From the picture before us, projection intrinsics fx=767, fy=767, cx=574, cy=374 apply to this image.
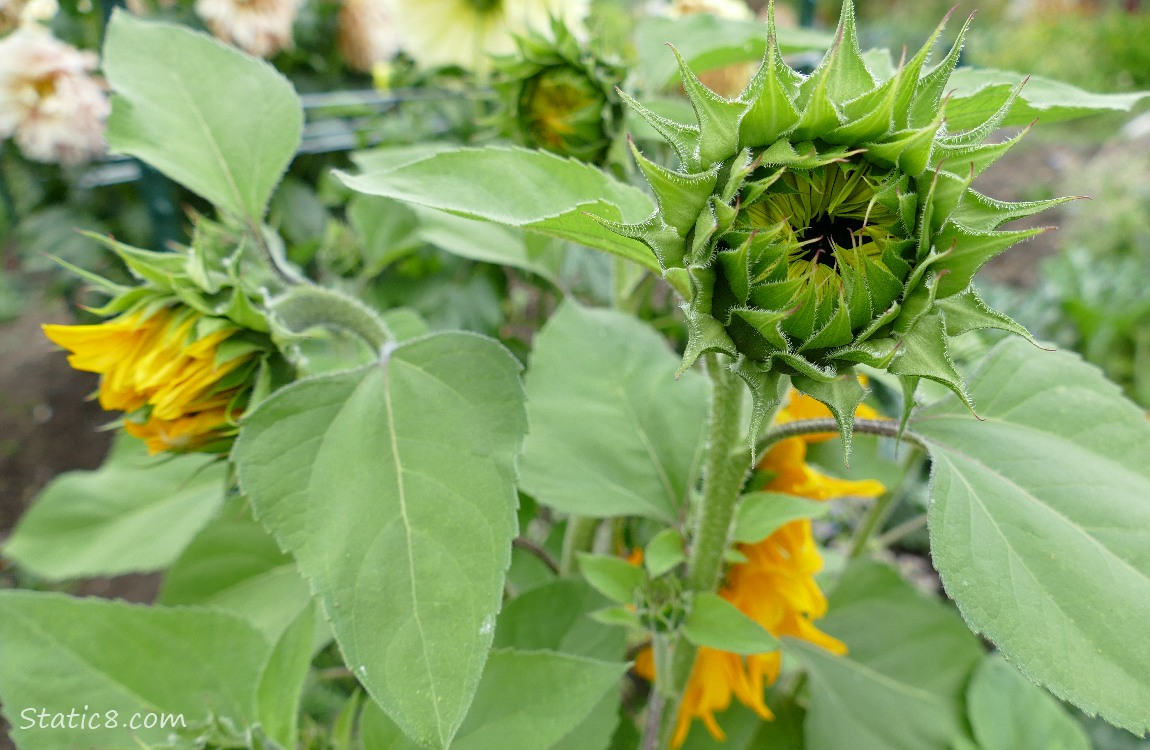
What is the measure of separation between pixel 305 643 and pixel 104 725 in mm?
129

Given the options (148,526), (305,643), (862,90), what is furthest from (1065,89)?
(148,526)

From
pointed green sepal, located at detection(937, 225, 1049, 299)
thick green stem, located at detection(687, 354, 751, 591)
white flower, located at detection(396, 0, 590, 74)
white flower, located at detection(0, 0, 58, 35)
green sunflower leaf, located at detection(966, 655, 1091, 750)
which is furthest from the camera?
white flower, located at detection(0, 0, 58, 35)

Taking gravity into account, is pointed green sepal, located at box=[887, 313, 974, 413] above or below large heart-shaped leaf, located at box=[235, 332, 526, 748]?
above

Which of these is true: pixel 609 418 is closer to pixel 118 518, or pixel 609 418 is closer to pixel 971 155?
pixel 971 155

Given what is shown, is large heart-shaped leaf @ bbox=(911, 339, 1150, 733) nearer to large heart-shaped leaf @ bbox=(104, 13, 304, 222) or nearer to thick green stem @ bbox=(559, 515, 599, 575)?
thick green stem @ bbox=(559, 515, 599, 575)

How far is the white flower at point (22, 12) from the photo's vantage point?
1.09m

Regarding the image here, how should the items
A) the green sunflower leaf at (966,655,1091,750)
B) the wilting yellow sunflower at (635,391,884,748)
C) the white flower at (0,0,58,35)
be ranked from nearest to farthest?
the wilting yellow sunflower at (635,391,884,748)
the green sunflower leaf at (966,655,1091,750)
the white flower at (0,0,58,35)

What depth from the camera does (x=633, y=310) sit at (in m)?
0.68

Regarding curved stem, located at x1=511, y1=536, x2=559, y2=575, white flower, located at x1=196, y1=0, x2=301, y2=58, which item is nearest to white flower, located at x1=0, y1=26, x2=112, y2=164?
white flower, located at x1=196, y1=0, x2=301, y2=58

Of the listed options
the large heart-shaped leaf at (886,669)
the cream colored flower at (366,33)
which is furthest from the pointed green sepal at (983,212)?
the cream colored flower at (366,33)

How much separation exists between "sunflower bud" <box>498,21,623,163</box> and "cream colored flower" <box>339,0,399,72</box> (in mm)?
993

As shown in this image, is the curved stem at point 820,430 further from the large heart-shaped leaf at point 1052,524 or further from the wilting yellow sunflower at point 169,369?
the wilting yellow sunflower at point 169,369

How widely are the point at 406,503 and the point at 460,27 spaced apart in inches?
32.4

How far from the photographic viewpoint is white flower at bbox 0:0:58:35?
1.09m
